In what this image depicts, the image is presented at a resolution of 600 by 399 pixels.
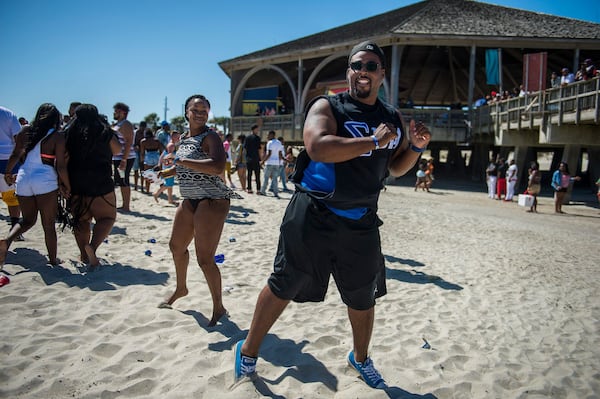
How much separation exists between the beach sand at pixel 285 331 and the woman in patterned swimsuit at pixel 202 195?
54 cm

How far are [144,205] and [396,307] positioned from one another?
22.1ft

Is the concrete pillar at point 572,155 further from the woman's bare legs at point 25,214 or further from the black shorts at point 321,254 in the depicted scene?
the woman's bare legs at point 25,214

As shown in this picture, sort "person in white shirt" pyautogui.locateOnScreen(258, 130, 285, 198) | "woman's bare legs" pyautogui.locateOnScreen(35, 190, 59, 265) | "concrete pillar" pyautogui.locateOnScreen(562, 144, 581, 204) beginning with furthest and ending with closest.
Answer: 1. "concrete pillar" pyautogui.locateOnScreen(562, 144, 581, 204)
2. "person in white shirt" pyautogui.locateOnScreen(258, 130, 285, 198)
3. "woman's bare legs" pyautogui.locateOnScreen(35, 190, 59, 265)

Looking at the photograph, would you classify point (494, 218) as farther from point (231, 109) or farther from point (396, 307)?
point (231, 109)

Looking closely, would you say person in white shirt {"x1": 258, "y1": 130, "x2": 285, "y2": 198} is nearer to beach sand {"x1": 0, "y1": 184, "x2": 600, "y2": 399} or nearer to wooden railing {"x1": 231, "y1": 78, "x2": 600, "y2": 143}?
beach sand {"x1": 0, "y1": 184, "x2": 600, "y2": 399}

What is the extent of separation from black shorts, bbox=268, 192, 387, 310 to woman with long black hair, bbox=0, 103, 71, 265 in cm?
302

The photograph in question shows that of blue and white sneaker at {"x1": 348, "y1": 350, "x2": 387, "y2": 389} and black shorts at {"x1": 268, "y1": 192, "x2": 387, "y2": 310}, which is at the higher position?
black shorts at {"x1": 268, "y1": 192, "x2": 387, "y2": 310}

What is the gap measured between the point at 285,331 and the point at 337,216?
1389 mm

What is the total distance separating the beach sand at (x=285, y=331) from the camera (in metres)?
2.63


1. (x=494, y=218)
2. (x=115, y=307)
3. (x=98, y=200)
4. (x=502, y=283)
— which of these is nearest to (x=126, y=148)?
(x=98, y=200)

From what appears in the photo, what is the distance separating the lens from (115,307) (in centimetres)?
364

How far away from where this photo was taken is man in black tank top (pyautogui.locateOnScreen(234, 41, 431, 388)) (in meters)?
2.42

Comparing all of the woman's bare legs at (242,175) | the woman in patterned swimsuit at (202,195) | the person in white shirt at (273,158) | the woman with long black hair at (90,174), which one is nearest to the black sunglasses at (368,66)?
the woman in patterned swimsuit at (202,195)

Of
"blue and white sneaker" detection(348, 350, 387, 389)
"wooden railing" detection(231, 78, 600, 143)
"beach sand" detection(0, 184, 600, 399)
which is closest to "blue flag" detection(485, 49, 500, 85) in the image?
"wooden railing" detection(231, 78, 600, 143)
